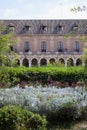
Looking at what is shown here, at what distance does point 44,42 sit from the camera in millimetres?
68812

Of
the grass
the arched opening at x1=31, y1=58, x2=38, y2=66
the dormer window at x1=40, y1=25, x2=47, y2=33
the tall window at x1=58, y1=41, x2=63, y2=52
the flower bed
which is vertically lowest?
the arched opening at x1=31, y1=58, x2=38, y2=66

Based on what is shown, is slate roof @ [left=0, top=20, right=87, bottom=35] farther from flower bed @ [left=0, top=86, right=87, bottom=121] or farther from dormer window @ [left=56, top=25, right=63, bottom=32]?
flower bed @ [left=0, top=86, right=87, bottom=121]

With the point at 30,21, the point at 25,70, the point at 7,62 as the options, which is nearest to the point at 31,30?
the point at 30,21

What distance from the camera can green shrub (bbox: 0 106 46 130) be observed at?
316 inches

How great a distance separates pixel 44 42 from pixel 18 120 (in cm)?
6088

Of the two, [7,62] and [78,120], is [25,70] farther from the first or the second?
[78,120]

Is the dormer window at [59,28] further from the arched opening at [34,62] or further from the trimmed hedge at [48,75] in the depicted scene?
the trimmed hedge at [48,75]

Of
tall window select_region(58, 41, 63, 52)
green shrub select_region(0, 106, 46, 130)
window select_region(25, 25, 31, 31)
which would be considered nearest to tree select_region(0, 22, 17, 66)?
green shrub select_region(0, 106, 46, 130)

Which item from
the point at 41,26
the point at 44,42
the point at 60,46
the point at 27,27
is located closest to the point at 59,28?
the point at 41,26

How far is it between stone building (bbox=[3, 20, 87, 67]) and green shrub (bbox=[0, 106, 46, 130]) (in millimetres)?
56358

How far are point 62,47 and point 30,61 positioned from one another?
19.0 feet

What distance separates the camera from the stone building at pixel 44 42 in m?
65.9

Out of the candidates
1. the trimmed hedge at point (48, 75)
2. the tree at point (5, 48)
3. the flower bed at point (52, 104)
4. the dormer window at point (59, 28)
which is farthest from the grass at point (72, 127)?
the dormer window at point (59, 28)

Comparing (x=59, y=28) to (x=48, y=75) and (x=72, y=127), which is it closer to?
(x=48, y=75)
